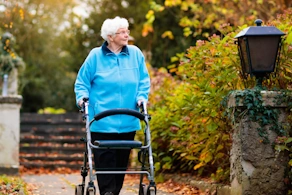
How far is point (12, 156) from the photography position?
11039 millimetres

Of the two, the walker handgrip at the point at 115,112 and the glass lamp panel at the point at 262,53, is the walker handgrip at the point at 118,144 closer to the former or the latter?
the walker handgrip at the point at 115,112

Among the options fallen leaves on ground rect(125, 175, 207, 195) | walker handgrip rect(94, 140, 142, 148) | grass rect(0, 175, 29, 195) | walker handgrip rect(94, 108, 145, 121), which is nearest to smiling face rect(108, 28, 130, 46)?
walker handgrip rect(94, 108, 145, 121)

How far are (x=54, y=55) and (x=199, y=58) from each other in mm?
17643

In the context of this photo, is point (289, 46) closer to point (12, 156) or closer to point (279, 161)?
point (279, 161)

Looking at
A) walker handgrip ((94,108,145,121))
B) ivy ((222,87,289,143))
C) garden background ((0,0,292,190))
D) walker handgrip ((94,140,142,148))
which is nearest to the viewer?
walker handgrip ((94,140,142,148))

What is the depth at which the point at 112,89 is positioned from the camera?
5613 mm

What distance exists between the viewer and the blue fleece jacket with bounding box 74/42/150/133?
5.61m

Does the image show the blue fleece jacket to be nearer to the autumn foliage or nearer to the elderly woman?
the elderly woman

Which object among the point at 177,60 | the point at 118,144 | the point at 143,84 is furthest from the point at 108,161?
the point at 177,60

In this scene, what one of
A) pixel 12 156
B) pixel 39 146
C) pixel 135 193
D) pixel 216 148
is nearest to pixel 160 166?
pixel 135 193

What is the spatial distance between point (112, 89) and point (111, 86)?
29mm

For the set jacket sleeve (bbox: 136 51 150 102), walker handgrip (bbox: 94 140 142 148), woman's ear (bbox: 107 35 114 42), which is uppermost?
woman's ear (bbox: 107 35 114 42)

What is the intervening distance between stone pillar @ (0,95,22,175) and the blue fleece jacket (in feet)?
18.4

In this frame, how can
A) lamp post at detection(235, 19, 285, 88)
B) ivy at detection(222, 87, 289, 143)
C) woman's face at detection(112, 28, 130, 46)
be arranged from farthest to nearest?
lamp post at detection(235, 19, 285, 88) < ivy at detection(222, 87, 289, 143) < woman's face at detection(112, 28, 130, 46)
